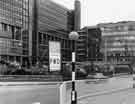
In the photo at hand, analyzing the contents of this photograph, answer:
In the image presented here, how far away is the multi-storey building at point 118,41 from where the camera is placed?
103000 millimetres

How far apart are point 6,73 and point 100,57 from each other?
81.7 meters

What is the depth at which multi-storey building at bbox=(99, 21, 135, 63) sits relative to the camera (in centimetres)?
10300

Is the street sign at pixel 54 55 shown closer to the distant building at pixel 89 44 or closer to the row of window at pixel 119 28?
the distant building at pixel 89 44

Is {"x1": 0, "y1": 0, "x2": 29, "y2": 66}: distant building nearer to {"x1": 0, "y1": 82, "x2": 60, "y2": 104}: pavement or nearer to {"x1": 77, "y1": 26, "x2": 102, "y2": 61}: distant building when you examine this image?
→ {"x1": 77, "y1": 26, "x2": 102, "y2": 61}: distant building

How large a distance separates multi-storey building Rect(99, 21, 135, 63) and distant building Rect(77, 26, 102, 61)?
13.6ft

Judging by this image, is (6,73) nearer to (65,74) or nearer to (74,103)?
(65,74)

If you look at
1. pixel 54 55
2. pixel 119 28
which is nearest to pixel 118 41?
pixel 119 28

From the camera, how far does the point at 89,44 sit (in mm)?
117688

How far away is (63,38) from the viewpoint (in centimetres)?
9619

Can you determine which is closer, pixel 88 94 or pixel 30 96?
pixel 30 96

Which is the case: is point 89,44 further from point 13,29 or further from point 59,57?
point 59,57

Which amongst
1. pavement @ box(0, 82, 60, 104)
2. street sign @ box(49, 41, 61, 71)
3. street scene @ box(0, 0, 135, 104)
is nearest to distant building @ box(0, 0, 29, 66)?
street scene @ box(0, 0, 135, 104)

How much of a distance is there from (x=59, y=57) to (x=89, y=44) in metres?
112

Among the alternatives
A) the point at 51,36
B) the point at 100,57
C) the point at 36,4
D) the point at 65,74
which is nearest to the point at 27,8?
the point at 36,4
